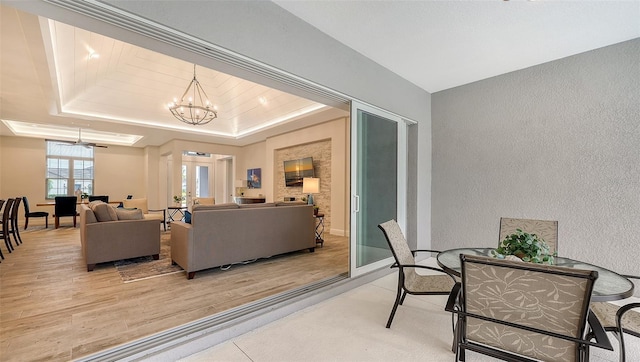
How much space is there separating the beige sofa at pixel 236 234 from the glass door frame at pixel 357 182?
4.94 ft

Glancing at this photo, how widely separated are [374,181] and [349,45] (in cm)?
179

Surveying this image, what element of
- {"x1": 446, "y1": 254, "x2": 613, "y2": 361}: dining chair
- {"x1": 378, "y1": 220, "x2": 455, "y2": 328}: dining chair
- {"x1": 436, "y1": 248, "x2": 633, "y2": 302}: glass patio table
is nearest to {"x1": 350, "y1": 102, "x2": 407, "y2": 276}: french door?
{"x1": 378, "y1": 220, "x2": 455, "y2": 328}: dining chair

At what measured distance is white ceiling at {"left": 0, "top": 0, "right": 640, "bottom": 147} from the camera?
2.54 m

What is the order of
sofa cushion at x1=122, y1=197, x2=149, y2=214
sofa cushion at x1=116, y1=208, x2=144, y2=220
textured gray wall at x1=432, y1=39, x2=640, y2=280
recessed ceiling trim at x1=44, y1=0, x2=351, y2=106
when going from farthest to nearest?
1. sofa cushion at x1=122, y1=197, x2=149, y2=214
2. sofa cushion at x1=116, y1=208, x2=144, y2=220
3. textured gray wall at x1=432, y1=39, x2=640, y2=280
4. recessed ceiling trim at x1=44, y1=0, x2=351, y2=106

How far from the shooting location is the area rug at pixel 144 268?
3.51 meters

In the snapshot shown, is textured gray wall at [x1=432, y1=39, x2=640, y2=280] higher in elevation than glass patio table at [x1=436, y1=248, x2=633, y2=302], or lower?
higher

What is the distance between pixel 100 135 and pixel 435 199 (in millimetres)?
10582

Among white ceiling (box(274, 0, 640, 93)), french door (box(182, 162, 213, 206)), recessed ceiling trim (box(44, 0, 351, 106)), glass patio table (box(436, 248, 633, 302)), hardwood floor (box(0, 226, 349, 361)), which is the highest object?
white ceiling (box(274, 0, 640, 93))

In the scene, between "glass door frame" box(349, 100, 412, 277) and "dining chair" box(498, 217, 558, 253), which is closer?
"dining chair" box(498, 217, 558, 253)

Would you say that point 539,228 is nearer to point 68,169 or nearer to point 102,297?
point 102,297

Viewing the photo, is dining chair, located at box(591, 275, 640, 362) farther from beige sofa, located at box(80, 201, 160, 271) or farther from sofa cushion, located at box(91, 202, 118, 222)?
sofa cushion, located at box(91, 202, 118, 222)

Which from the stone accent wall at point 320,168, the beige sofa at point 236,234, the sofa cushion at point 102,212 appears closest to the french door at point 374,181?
the beige sofa at point 236,234

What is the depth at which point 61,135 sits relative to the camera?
8.46 meters

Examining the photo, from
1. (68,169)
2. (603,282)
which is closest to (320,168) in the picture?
(603,282)
